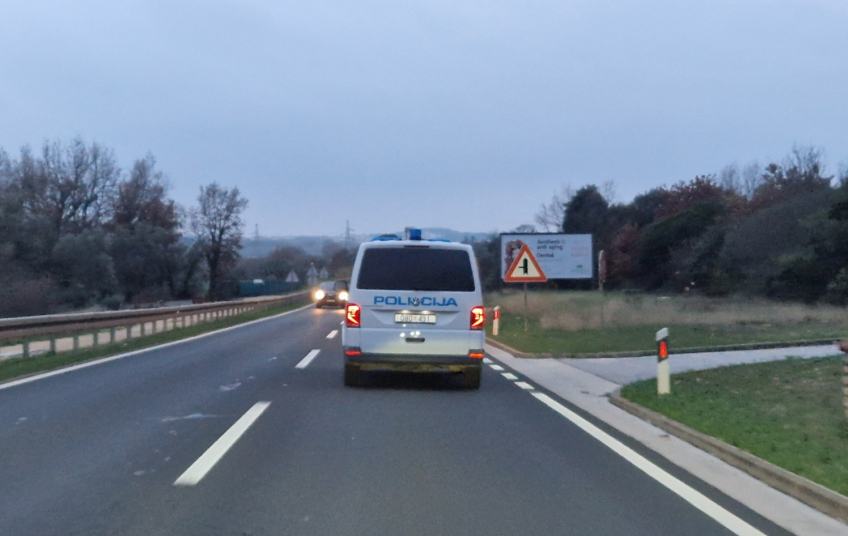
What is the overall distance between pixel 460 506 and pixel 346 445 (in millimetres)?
2491

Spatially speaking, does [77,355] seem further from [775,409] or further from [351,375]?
[775,409]

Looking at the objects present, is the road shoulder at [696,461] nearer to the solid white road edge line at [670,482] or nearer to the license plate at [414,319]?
the solid white road edge line at [670,482]

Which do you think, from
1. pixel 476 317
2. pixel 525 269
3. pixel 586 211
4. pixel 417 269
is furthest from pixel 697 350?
pixel 586 211

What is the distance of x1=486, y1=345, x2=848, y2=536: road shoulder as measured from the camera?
6.10m

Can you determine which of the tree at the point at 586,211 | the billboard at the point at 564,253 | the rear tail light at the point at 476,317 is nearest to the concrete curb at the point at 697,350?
the rear tail light at the point at 476,317

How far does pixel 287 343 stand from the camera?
22.7 metres

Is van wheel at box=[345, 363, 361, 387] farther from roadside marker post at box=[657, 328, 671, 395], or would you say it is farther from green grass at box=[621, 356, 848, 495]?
roadside marker post at box=[657, 328, 671, 395]

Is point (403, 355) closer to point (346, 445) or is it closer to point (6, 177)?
point (346, 445)

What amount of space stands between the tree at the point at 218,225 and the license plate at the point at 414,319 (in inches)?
2230

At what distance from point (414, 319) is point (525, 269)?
1068 centimetres

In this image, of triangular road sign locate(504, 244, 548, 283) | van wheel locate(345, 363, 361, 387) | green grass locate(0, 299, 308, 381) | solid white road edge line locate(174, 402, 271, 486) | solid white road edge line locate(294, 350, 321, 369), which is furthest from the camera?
triangular road sign locate(504, 244, 548, 283)

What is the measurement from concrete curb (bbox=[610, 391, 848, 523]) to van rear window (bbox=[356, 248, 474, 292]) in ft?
12.0

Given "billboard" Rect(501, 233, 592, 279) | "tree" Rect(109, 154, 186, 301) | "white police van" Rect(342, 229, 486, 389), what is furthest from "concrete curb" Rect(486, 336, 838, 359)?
"tree" Rect(109, 154, 186, 301)

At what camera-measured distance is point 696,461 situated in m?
8.13
